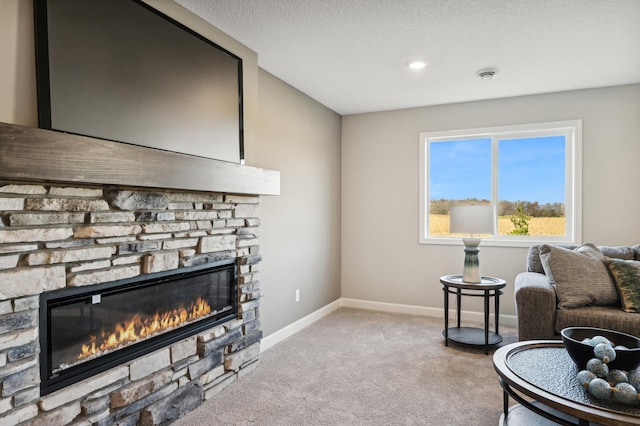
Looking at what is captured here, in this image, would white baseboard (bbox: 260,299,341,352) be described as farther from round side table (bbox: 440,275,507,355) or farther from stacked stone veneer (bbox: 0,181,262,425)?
round side table (bbox: 440,275,507,355)

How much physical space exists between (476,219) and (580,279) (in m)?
0.87

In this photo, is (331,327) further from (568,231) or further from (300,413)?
(568,231)

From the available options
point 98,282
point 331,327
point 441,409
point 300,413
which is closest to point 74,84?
point 98,282

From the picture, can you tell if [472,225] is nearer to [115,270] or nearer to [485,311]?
[485,311]

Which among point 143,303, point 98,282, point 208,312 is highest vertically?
point 98,282

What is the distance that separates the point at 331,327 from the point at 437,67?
2.61 metres

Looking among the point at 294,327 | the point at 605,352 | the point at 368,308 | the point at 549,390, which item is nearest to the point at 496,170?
the point at 368,308

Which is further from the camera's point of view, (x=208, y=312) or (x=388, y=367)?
(x=388, y=367)

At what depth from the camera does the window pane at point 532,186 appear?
4133 mm

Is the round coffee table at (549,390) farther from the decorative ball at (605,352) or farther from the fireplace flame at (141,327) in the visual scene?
the fireplace flame at (141,327)

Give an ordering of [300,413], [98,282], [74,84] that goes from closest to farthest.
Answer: [74,84], [98,282], [300,413]

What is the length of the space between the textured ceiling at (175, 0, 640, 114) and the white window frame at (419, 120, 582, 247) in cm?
39

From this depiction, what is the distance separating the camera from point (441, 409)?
2.43 meters

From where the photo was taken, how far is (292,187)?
388 cm
